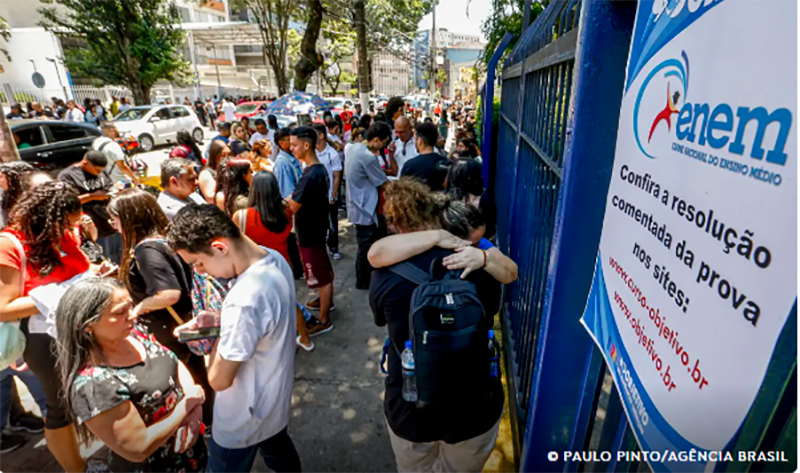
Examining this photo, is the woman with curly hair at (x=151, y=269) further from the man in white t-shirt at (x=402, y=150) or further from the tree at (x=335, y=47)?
the tree at (x=335, y=47)

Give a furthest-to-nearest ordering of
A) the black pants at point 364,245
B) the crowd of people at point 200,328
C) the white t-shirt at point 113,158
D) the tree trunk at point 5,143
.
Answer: the white t-shirt at point 113,158
the black pants at point 364,245
the tree trunk at point 5,143
the crowd of people at point 200,328

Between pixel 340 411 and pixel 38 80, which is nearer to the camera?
pixel 340 411

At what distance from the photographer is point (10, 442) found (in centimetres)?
266

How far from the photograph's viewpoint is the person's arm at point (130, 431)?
59.6 inches

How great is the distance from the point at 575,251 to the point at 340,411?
7.39ft

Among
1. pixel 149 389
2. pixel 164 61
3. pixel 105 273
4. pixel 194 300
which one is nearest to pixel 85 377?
pixel 149 389

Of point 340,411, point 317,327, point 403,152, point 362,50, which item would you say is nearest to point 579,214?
point 340,411

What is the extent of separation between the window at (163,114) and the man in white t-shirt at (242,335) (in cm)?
1627

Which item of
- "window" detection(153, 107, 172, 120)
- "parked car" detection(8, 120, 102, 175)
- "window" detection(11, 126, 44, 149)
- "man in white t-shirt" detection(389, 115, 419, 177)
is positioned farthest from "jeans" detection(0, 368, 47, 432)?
"window" detection(153, 107, 172, 120)

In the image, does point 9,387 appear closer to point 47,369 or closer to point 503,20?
point 47,369

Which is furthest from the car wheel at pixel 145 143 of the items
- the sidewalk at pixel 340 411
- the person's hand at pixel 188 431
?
the person's hand at pixel 188 431

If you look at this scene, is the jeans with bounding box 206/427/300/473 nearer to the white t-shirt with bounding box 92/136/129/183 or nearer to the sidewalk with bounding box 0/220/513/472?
the sidewalk with bounding box 0/220/513/472

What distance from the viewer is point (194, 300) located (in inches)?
85.8

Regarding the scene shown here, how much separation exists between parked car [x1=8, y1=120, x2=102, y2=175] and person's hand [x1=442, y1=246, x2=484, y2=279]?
1050 cm
